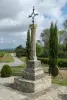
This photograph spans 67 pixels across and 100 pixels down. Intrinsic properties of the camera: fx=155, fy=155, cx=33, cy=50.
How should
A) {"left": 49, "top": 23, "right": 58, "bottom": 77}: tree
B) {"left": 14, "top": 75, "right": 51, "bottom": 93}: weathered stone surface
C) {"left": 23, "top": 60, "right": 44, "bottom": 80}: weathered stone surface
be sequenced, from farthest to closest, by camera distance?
{"left": 49, "top": 23, "right": 58, "bottom": 77}: tree, {"left": 23, "top": 60, "right": 44, "bottom": 80}: weathered stone surface, {"left": 14, "top": 75, "right": 51, "bottom": 93}: weathered stone surface

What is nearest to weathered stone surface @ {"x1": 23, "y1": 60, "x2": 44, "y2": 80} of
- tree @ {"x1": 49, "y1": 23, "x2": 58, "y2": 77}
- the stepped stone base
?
the stepped stone base

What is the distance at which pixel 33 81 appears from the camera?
32.0 feet

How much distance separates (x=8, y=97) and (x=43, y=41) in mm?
A: 37801

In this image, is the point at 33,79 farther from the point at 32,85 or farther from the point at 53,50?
the point at 53,50

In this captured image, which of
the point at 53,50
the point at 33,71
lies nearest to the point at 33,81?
the point at 33,71

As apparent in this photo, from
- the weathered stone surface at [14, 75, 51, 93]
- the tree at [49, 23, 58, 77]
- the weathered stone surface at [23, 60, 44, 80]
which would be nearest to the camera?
the weathered stone surface at [14, 75, 51, 93]

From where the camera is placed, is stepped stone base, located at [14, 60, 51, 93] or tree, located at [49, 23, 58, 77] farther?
tree, located at [49, 23, 58, 77]

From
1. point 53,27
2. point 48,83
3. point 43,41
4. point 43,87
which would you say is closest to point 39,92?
point 43,87

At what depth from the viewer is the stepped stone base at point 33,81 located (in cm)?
952

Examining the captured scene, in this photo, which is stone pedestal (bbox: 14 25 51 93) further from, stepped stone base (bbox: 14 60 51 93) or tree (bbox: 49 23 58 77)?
tree (bbox: 49 23 58 77)

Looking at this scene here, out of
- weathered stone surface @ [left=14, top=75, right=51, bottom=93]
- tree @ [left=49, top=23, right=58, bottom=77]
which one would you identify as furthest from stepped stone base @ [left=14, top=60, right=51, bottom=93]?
tree @ [left=49, top=23, right=58, bottom=77]

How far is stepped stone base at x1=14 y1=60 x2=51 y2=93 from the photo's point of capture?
31.2 feet

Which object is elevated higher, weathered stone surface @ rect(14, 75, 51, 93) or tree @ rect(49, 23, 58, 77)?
tree @ rect(49, 23, 58, 77)

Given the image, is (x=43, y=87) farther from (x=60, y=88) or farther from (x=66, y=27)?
(x=66, y=27)
